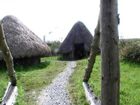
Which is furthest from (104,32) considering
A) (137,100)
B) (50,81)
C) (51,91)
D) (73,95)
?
(50,81)

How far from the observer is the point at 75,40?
2869cm

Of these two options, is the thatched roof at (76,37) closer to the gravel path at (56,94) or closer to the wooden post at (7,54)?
the gravel path at (56,94)

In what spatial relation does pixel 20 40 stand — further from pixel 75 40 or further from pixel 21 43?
pixel 75 40

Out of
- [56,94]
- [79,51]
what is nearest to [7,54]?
[56,94]

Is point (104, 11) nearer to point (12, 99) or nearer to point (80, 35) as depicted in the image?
point (12, 99)

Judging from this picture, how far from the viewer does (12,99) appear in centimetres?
1155

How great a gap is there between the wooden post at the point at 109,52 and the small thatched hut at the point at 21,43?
16.8m

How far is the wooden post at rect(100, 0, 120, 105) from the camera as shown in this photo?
5.69m

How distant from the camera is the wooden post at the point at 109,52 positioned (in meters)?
5.69

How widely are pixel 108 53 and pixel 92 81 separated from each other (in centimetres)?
834

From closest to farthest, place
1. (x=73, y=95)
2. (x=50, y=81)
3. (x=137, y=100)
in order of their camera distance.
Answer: (x=137, y=100) → (x=73, y=95) → (x=50, y=81)

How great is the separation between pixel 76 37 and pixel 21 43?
673cm

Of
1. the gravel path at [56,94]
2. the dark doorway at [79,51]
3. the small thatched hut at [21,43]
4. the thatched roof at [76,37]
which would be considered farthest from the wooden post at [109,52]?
the dark doorway at [79,51]

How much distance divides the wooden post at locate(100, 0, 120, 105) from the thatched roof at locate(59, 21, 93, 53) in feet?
73.2
